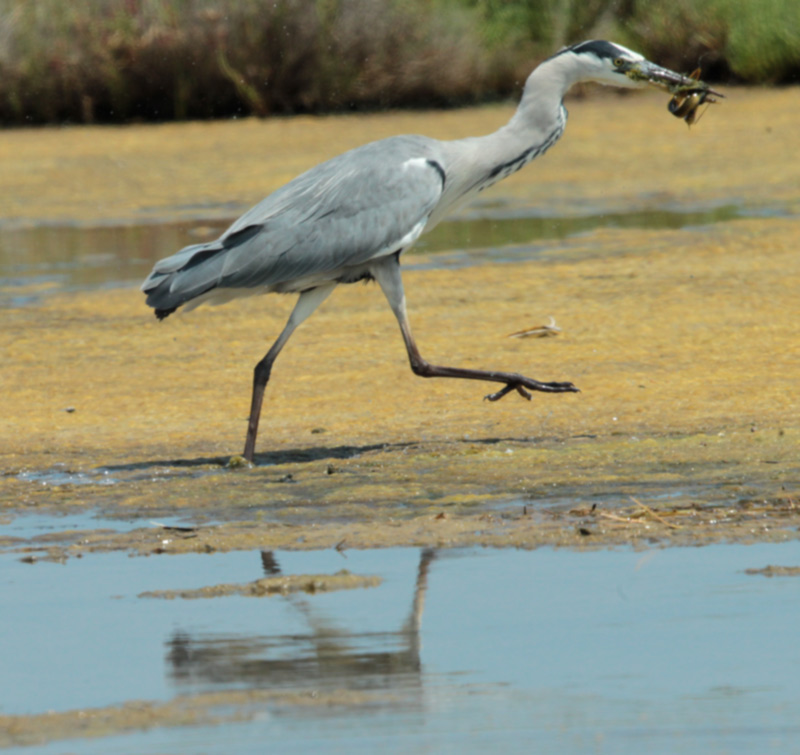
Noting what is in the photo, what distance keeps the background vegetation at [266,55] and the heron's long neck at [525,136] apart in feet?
42.0

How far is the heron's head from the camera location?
6988 millimetres

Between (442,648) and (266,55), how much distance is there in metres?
16.4

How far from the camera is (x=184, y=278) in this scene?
6.58 metres

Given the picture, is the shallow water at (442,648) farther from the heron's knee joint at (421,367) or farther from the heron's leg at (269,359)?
the heron's knee joint at (421,367)

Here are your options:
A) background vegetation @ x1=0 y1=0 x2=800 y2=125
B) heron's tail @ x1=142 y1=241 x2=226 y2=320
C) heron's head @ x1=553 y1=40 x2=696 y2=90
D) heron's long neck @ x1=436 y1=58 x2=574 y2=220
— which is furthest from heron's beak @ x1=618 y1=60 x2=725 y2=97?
background vegetation @ x1=0 y1=0 x2=800 y2=125

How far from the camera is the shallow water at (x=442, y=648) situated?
346 cm

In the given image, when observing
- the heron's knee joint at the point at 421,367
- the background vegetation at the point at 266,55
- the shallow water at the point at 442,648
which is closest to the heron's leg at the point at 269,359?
the heron's knee joint at the point at 421,367

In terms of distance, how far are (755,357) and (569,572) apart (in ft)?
11.5

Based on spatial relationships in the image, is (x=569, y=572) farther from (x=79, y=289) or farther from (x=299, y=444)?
(x=79, y=289)

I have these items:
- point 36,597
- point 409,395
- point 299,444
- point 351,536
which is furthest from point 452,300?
point 36,597

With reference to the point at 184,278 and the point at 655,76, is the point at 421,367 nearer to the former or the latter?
the point at 184,278

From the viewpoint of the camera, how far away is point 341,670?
3.87 meters

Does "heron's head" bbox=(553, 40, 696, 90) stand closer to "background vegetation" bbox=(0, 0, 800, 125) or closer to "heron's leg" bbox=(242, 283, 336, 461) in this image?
"heron's leg" bbox=(242, 283, 336, 461)

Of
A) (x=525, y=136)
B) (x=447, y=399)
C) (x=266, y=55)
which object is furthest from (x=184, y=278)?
(x=266, y=55)
